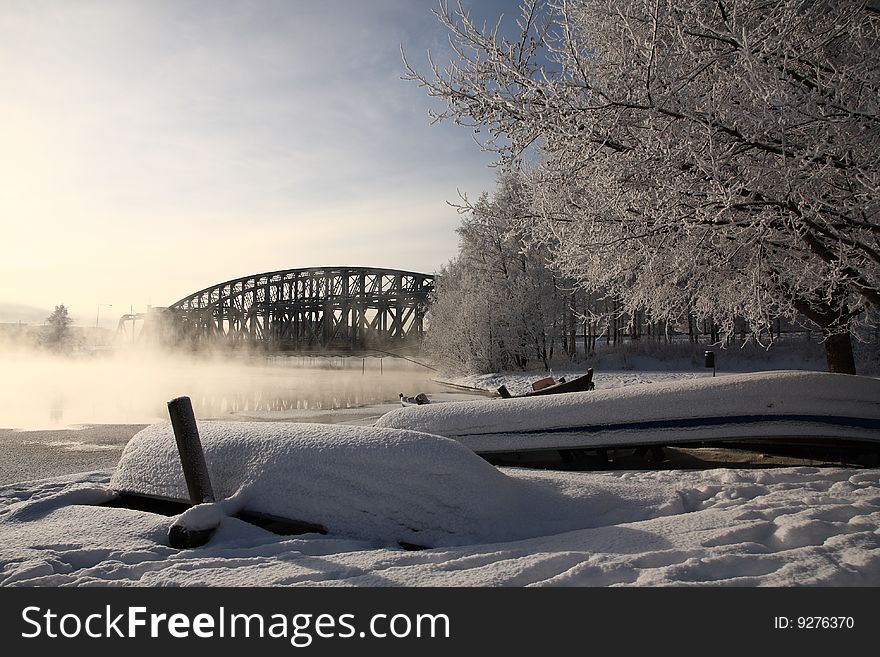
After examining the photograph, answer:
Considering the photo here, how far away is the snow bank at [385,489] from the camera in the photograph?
163 inches

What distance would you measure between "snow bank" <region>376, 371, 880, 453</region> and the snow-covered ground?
36.8 inches

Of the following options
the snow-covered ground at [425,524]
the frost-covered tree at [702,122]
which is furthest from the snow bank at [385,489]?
the frost-covered tree at [702,122]

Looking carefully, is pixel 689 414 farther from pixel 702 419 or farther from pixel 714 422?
pixel 714 422

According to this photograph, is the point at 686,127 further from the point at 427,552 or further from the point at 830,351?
the point at 830,351

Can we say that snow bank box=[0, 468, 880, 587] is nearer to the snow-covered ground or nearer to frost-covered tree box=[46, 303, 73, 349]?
the snow-covered ground

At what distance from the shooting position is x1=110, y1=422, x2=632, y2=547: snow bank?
4.15 m

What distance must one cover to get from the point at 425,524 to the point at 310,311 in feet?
278

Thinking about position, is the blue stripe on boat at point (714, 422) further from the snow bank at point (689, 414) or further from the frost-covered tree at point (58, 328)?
the frost-covered tree at point (58, 328)

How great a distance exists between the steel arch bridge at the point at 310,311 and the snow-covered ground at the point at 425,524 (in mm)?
64169

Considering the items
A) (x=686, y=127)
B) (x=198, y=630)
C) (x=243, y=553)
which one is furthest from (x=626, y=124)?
(x=198, y=630)

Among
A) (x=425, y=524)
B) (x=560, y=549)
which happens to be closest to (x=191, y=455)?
(x=425, y=524)

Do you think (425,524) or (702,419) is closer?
(425,524)

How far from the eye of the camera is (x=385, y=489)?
167 inches

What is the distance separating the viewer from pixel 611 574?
10.5 ft
